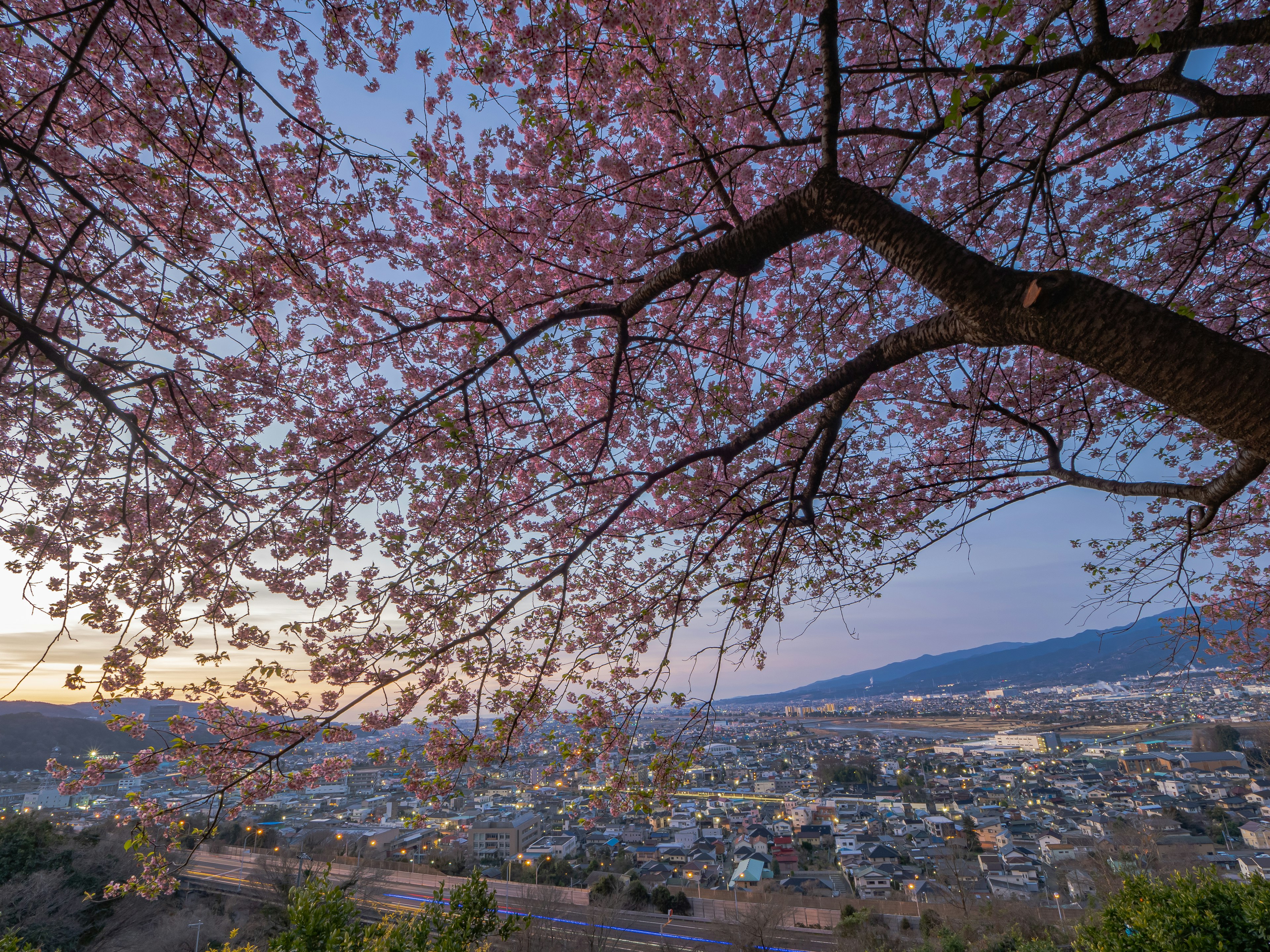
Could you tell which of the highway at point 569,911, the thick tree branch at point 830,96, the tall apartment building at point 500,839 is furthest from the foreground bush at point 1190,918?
the tall apartment building at point 500,839

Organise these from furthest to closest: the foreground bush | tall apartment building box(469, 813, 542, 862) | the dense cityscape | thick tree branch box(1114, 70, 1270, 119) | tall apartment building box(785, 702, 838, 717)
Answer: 1. tall apartment building box(785, 702, 838, 717)
2. tall apartment building box(469, 813, 542, 862)
3. the dense cityscape
4. the foreground bush
5. thick tree branch box(1114, 70, 1270, 119)

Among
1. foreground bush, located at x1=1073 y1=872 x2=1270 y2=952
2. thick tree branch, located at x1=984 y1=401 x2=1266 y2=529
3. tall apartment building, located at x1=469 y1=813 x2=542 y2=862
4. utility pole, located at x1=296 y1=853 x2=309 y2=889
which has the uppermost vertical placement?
thick tree branch, located at x1=984 y1=401 x2=1266 y2=529

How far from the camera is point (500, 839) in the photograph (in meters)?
Answer: 22.0

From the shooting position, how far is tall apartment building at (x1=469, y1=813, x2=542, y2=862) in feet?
71.1

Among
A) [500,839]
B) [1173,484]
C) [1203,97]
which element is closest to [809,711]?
[500,839]

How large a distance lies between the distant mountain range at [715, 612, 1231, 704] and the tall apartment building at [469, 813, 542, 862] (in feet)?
38.3

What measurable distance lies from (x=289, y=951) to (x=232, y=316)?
5479 millimetres

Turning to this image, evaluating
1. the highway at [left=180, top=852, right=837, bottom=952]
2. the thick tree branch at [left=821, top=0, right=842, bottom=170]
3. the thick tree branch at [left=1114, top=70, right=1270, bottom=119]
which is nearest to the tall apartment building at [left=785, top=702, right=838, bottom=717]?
the highway at [left=180, top=852, right=837, bottom=952]

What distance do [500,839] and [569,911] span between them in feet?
29.2

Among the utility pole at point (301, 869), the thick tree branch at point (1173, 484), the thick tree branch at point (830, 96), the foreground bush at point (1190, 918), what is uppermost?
the thick tree branch at point (830, 96)

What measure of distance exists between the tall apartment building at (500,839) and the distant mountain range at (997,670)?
1167 centimetres

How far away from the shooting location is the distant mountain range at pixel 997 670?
45.5 metres

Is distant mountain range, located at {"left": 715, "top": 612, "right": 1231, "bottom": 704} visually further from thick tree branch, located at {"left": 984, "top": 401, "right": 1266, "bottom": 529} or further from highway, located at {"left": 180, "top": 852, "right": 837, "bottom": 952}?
highway, located at {"left": 180, "top": 852, "right": 837, "bottom": 952}

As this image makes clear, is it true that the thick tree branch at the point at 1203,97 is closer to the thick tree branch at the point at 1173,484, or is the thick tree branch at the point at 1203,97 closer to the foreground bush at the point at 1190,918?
the thick tree branch at the point at 1173,484
